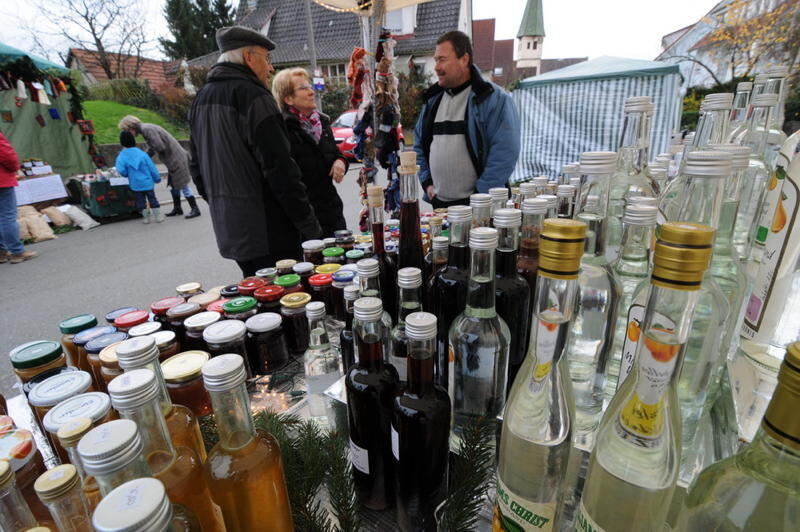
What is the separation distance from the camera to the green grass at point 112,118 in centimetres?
1145

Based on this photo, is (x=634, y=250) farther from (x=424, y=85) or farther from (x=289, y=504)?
(x=424, y=85)

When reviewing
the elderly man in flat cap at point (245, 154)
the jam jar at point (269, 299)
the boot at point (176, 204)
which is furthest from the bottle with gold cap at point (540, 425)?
the boot at point (176, 204)

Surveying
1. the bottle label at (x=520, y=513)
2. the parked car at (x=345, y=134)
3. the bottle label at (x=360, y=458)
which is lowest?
the bottle label at (x=360, y=458)

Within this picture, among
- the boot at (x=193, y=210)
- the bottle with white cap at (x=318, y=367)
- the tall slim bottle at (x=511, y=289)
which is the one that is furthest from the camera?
the boot at (x=193, y=210)

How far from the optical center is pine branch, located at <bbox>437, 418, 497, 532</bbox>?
1.73 ft

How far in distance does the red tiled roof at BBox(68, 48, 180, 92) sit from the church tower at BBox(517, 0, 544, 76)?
75.5 feet

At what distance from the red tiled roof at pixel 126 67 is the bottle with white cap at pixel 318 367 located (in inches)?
838

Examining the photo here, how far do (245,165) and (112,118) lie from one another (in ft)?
46.6

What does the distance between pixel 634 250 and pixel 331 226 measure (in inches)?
91.8

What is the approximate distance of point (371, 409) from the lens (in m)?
0.66

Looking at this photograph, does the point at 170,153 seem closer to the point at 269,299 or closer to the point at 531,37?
the point at 269,299

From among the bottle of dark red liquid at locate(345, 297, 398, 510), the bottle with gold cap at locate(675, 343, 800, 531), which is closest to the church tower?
the bottle of dark red liquid at locate(345, 297, 398, 510)

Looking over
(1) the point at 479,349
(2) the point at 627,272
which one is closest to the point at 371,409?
(1) the point at 479,349

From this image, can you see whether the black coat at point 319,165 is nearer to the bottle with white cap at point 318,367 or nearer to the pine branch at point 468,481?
the bottle with white cap at point 318,367
